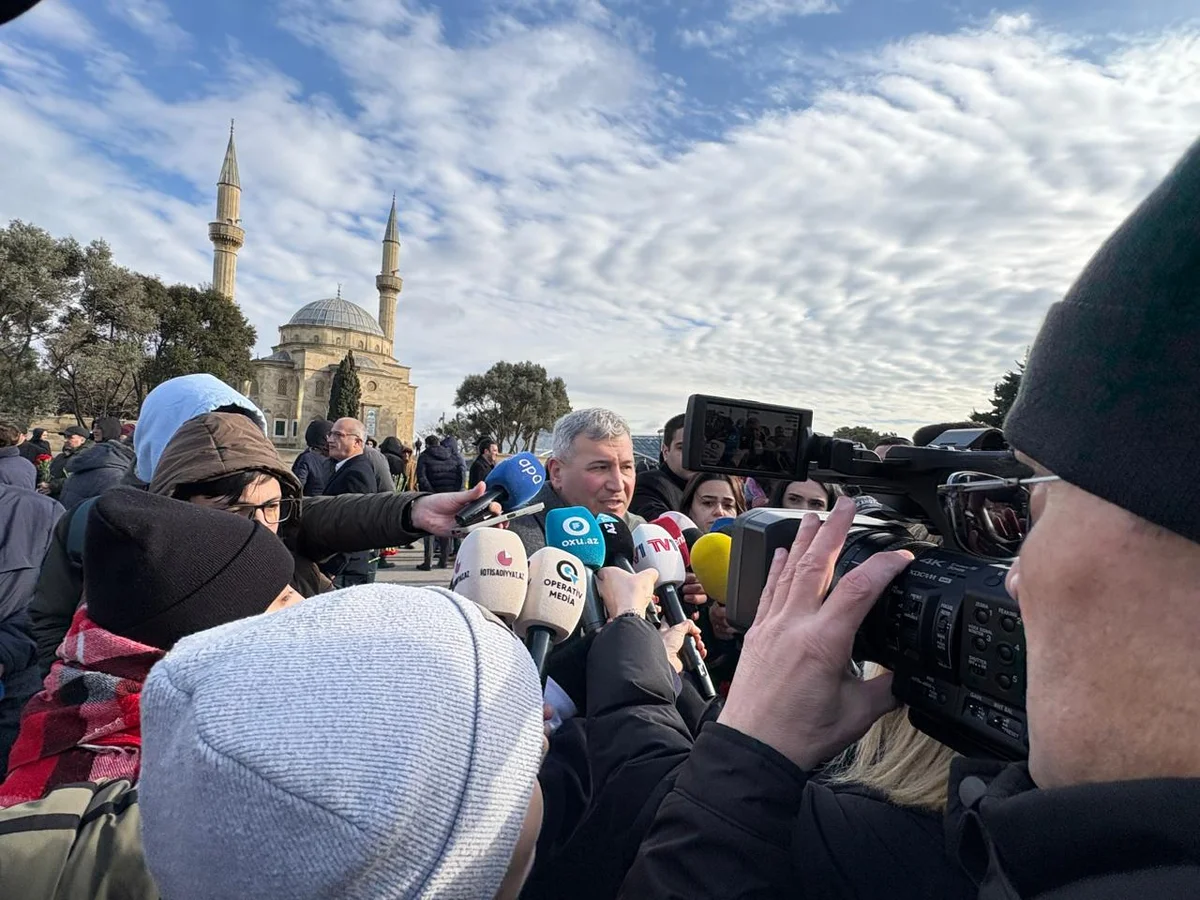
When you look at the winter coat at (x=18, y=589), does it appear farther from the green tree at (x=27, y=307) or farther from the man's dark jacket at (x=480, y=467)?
the green tree at (x=27, y=307)

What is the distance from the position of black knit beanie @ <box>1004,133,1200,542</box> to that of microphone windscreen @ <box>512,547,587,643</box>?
46.5 inches

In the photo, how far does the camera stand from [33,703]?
149cm

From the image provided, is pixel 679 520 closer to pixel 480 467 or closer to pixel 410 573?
pixel 410 573

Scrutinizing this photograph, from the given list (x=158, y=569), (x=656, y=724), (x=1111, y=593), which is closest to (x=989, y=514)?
(x=1111, y=593)

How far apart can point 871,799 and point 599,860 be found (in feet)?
1.68

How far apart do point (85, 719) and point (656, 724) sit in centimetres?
111

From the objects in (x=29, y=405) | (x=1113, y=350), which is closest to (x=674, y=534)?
(x=1113, y=350)

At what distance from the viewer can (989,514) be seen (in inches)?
43.1

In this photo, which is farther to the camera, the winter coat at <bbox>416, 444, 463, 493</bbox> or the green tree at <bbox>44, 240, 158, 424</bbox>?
the green tree at <bbox>44, 240, 158, 424</bbox>

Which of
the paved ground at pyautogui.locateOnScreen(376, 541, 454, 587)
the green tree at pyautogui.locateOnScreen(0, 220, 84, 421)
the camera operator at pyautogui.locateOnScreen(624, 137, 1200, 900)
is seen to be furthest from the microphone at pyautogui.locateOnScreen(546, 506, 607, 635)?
the green tree at pyautogui.locateOnScreen(0, 220, 84, 421)

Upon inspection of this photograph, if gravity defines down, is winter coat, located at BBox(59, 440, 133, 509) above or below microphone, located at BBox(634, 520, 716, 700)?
below

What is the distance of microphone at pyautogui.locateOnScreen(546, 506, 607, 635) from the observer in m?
1.98

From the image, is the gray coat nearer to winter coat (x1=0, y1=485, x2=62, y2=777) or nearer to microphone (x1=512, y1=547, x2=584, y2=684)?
microphone (x1=512, y1=547, x2=584, y2=684)

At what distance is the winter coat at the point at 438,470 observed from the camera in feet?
35.0
